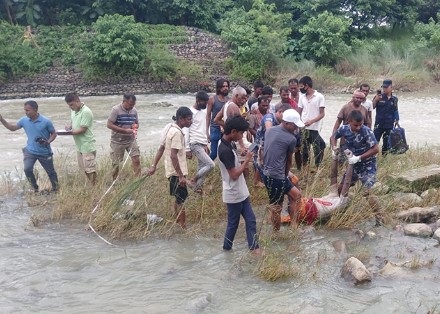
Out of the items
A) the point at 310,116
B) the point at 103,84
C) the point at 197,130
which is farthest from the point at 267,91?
the point at 103,84

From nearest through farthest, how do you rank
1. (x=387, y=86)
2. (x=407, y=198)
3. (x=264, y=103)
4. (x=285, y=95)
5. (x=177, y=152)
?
1. (x=177, y=152)
2. (x=407, y=198)
3. (x=264, y=103)
4. (x=285, y=95)
5. (x=387, y=86)

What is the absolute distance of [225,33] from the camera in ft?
88.7

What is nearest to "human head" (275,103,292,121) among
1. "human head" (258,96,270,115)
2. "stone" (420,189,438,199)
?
"human head" (258,96,270,115)

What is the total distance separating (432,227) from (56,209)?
474 cm

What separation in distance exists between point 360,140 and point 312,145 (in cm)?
173

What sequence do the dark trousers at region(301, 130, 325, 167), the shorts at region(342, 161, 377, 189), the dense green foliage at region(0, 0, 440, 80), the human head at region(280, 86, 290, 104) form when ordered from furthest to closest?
the dense green foliage at region(0, 0, 440, 80)
the dark trousers at region(301, 130, 325, 167)
the human head at region(280, 86, 290, 104)
the shorts at region(342, 161, 377, 189)

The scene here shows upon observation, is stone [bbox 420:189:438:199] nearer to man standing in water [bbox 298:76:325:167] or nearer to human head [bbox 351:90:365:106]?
human head [bbox 351:90:365:106]

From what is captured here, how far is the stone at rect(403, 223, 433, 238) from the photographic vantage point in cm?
597

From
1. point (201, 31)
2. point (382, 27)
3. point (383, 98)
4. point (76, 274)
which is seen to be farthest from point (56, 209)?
point (382, 27)

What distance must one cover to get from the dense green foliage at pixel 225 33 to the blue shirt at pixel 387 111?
55.9 feet

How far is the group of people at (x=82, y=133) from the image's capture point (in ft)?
24.2

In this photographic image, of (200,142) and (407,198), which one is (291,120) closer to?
(200,142)

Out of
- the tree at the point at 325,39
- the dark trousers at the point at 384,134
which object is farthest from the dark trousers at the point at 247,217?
the tree at the point at 325,39

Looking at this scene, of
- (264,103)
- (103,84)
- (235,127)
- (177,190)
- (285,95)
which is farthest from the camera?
(103,84)
